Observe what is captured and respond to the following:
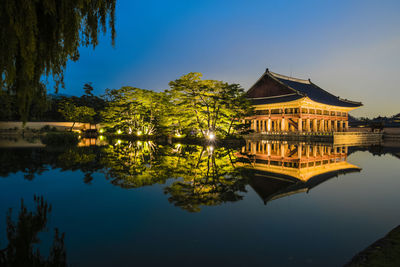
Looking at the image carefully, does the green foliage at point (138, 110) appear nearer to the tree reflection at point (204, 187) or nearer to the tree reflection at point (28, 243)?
the tree reflection at point (204, 187)

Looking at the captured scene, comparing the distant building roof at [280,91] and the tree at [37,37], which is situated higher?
the distant building roof at [280,91]

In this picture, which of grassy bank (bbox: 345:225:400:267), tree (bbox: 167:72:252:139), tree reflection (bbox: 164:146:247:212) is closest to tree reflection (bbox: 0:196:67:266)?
tree reflection (bbox: 164:146:247:212)

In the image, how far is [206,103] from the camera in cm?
2319

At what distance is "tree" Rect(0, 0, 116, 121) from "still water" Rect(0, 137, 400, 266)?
8.39ft

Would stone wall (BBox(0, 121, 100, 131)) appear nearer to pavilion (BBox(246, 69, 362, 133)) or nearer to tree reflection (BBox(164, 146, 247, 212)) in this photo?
pavilion (BBox(246, 69, 362, 133))

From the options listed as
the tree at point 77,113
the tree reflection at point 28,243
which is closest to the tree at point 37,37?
the tree reflection at point 28,243

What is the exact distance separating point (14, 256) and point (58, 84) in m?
3.00

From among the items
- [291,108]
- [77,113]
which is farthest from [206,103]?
[77,113]

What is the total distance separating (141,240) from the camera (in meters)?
4.21

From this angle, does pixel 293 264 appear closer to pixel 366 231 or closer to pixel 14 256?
pixel 366 231

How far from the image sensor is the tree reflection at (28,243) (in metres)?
3.41

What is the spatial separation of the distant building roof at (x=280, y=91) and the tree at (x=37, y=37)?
3785 cm

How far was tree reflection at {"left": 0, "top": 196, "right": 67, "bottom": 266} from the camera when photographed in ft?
11.2

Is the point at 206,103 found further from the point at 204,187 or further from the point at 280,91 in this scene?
the point at 280,91
